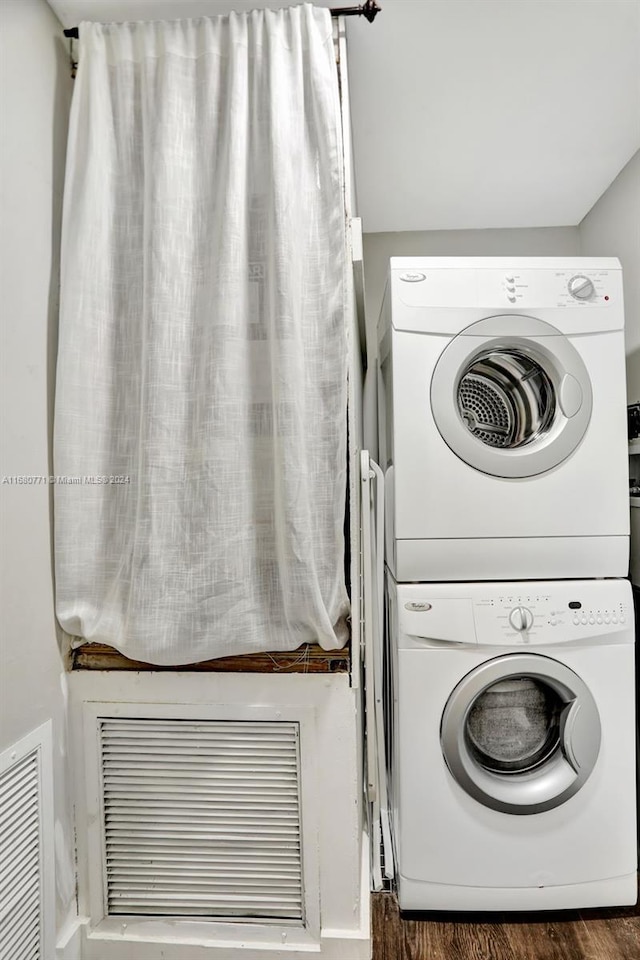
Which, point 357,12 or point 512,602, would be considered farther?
point 512,602

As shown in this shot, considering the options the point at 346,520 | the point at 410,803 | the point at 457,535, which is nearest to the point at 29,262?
the point at 346,520

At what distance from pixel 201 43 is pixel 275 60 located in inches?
7.6

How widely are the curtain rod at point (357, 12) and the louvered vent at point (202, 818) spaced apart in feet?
5.47

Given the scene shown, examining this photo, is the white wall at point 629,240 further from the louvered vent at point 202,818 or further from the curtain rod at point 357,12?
the louvered vent at point 202,818

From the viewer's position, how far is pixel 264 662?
50.8 inches

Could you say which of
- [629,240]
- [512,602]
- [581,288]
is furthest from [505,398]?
[629,240]

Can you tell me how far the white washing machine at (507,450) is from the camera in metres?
1.50

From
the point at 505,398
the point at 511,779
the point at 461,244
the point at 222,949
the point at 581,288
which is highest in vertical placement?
the point at 461,244

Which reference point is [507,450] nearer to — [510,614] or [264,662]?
[510,614]

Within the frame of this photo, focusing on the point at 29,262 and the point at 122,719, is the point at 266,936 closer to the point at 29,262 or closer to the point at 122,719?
the point at 122,719

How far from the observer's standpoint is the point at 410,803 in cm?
147

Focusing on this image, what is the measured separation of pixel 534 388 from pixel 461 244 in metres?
1.21

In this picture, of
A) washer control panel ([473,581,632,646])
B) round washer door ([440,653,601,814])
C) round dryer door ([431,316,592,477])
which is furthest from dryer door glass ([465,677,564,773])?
round dryer door ([431,316,592,477])

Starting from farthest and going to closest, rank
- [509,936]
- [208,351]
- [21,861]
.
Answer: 1. [509,936]
2. [208,351]
3. [21,861]
